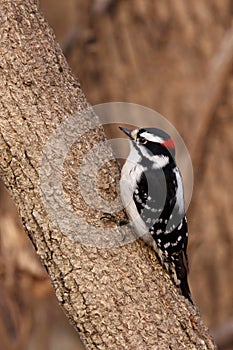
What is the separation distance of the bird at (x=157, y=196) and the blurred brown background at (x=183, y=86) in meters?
2.56

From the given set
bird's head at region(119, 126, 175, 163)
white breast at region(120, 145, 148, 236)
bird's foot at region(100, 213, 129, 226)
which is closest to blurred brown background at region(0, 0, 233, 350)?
bird's head at region(119, 126, 175, 163)

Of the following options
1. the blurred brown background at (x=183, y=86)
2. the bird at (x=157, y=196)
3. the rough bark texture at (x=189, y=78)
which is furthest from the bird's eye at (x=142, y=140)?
the rough bark texture at (x=189, y=78)

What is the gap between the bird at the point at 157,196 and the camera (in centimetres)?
353

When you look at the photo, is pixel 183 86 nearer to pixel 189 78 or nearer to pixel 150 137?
pixel 189 78

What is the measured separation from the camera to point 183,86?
6.91m

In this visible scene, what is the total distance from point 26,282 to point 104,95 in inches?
86.9

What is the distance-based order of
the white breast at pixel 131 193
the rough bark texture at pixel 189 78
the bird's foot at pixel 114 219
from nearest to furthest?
the bird's foot at pixel 114 219 < the white breast at pixel 131 193 < the rough bark texture at pixel 189 78

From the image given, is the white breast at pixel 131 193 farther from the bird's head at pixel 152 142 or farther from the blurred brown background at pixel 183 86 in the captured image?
the blurred brown background at pixel 183 86

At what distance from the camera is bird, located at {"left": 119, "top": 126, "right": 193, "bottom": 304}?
3.53 m

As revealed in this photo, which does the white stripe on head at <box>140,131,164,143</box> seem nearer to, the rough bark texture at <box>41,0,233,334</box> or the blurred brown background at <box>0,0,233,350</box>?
the blurred brown background at <box>0,0,233,350</box>

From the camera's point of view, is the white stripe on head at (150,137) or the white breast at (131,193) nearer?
the white breast at (131,193)

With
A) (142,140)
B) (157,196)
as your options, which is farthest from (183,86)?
(157,196)

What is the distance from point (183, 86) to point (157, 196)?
335 centimetres

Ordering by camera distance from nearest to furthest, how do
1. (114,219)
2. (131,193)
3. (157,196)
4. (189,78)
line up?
(114,219), (131,193), (157,196), (189,78)
